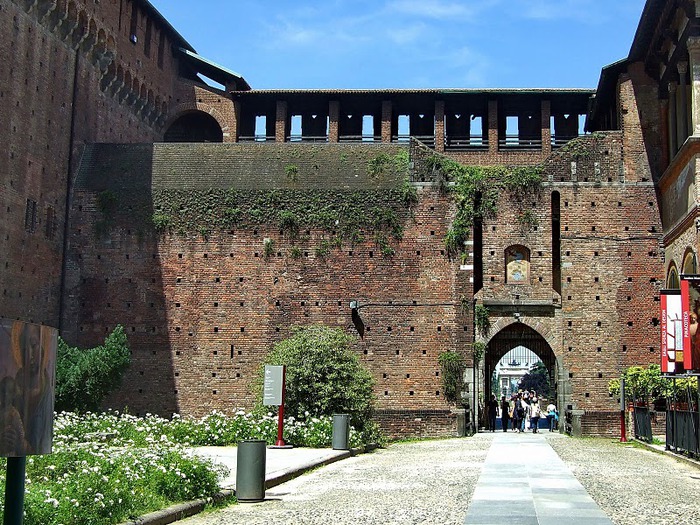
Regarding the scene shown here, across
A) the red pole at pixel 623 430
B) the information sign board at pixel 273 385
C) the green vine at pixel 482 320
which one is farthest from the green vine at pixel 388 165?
the information sign board at pixel 273 385

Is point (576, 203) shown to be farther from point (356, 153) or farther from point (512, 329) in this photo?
point (356, 153)

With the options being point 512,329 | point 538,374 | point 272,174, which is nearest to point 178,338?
point 272,174

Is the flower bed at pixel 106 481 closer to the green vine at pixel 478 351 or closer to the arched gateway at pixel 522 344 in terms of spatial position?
the green vine at pixel 478 351

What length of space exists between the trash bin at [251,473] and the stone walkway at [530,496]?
8.53ft

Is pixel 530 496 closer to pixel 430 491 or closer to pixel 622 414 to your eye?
pixel 430 491

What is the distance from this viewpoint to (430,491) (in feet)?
40.1

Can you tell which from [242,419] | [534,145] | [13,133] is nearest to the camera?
[242,419]

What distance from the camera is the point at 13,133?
84.3ft

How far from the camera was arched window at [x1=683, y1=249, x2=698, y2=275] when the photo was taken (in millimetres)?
24219

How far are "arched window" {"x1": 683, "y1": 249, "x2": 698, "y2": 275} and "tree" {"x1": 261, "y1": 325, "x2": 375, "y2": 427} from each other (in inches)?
350

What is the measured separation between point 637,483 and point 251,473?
18.5ft

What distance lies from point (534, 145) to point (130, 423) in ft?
72.4

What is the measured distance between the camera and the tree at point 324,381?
74.9 ft

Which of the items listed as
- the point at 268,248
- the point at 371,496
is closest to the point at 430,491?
the point at 371,496
